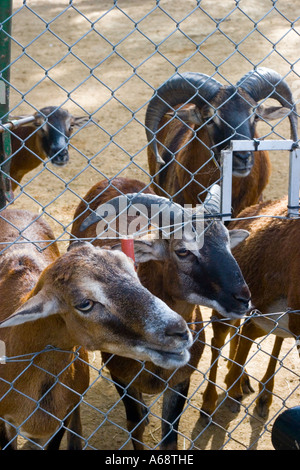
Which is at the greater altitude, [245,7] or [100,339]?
[245,7]

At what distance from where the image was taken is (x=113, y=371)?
13.4ft

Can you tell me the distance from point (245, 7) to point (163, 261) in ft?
37.4

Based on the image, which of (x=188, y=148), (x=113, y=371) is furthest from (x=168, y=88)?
(x=113, y=371)

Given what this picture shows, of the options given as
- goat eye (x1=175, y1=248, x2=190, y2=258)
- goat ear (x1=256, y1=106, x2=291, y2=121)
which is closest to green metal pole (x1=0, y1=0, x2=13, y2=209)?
goat eye (x1=175, y1=248, x2=190, y2=258)

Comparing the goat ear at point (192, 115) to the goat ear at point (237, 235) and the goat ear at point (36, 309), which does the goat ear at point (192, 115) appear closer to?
the goat ear at point (237, 235)

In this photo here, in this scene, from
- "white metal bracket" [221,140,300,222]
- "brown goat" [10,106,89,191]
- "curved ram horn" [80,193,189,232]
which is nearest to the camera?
"white metal bracket" [221,140,300,222]

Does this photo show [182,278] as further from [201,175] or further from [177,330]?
[201,175]

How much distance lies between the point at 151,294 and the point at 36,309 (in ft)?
1.77

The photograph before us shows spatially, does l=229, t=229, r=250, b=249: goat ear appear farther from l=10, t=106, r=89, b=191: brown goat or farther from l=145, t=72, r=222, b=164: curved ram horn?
l=10, t=106, r=89, b=191: brown goat

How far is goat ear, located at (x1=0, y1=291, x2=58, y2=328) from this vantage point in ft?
9.40

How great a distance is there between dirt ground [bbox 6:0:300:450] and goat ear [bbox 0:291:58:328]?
1151mm

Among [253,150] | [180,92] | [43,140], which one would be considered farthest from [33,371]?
[43,140]

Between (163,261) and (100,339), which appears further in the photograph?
(163,261)
